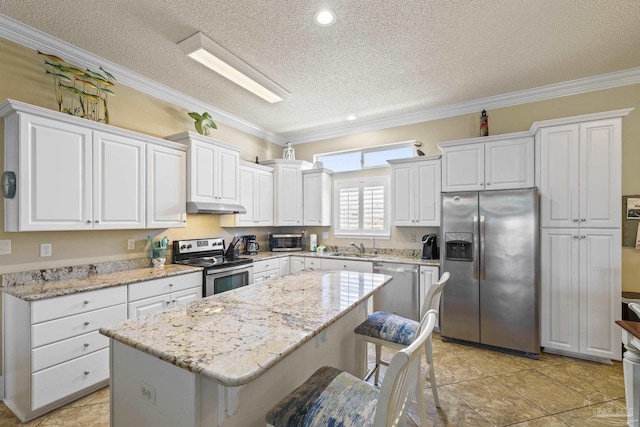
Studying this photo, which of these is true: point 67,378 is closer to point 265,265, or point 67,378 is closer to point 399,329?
point 265,265

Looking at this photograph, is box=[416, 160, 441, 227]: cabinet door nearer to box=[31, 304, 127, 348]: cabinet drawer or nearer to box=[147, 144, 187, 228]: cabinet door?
box=[147, 144, 187, 228]: cabinet door

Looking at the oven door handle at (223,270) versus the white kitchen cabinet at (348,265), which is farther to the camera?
the white kitchen cabinet at (348,265)

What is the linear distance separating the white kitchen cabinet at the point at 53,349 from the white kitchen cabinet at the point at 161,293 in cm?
17

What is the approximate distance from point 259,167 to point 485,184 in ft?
10.6

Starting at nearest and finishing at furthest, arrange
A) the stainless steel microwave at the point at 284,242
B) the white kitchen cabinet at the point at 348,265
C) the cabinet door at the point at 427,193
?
the cabinet door at the point at 427,193, the white kitchen cabinet at the point at 348,265, the stainless steel microwave at the point at 284,242

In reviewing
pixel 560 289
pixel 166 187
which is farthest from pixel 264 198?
pixel 560 289

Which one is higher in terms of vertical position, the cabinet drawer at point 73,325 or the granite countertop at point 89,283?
the granite countertop at point 89,283

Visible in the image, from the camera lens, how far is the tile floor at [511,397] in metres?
2.06

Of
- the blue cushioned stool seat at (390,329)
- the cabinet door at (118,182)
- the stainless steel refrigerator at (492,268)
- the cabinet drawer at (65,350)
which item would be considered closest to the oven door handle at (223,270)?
the cabinet door at (118,182)

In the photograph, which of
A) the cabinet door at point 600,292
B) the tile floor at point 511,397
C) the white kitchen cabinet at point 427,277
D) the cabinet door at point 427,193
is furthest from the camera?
the cabinet door at point 427,193

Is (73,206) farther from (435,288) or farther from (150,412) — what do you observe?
(435,288)

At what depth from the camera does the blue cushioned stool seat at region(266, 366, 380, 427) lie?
1115 mm

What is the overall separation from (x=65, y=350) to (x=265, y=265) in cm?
233

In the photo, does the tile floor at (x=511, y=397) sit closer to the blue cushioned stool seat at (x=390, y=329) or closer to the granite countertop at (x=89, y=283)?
the blue cushioned stool seat at (x=390, y=329)
